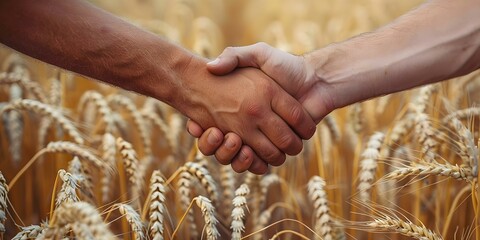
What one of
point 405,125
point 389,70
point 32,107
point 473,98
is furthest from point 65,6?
point 473,98

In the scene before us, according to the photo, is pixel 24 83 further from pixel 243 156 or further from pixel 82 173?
pixel 243 156

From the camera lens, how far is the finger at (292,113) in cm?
202

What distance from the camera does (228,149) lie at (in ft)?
6.63

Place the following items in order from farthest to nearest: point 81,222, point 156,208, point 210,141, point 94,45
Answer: point 210,141, point 94,45, point 156,208, point 81,222

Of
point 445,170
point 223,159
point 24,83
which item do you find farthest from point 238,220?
point 24,83

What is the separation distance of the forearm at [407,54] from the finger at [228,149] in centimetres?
32

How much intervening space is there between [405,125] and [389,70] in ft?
0.88

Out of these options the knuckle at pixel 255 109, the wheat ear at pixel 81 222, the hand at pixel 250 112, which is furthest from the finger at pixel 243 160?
the wheat ear at pixel 81 222

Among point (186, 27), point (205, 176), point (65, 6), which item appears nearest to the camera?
point (205, 176)

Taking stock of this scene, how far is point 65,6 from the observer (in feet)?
5.98

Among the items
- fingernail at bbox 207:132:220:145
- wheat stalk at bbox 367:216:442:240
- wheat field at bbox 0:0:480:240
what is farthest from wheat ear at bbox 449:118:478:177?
fingernail at bbox 207:132:220:145

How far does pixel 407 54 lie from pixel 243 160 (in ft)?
1.92

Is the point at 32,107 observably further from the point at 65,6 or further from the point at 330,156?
the point at 330,156

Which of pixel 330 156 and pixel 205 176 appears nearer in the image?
pixel 205 176
